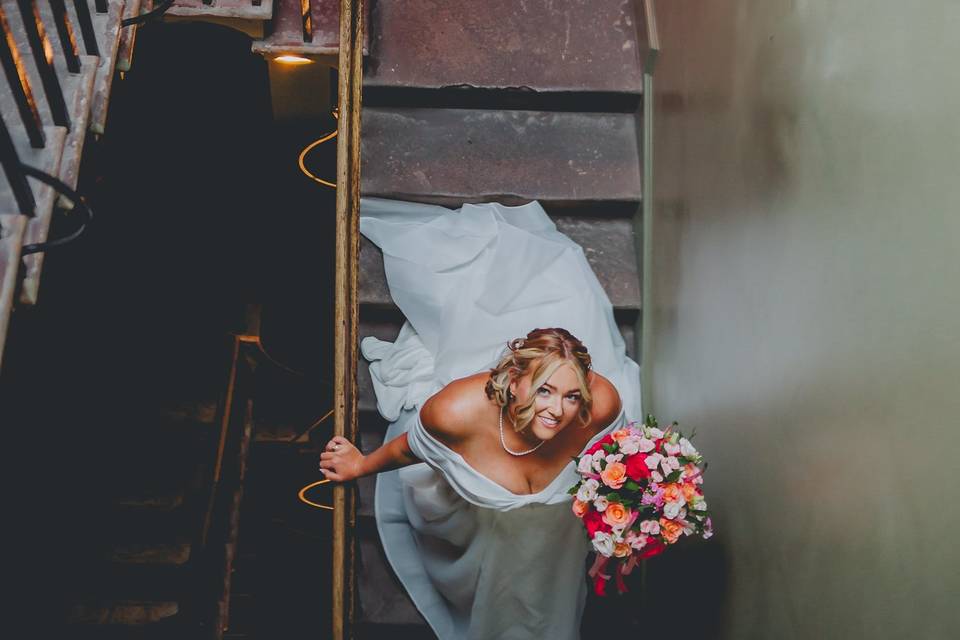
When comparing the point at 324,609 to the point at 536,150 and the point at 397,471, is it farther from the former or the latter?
the point at 536,150

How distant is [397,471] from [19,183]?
2.05m

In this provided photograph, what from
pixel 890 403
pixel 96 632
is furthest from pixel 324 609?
pixel 890 403

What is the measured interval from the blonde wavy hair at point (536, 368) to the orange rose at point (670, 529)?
0.48m

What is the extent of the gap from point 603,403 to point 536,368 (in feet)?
1.54

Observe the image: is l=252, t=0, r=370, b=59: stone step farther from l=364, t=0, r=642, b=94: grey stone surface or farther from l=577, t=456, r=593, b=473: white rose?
l=577, t=456, r=593, b=473: white rose

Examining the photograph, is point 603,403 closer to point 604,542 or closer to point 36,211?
point 604,542

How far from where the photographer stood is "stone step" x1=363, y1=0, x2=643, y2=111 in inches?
170

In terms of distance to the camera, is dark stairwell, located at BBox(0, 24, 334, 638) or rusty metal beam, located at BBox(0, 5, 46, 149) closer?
rusty metal beam, located at BBox(0, 5, 46, 149)

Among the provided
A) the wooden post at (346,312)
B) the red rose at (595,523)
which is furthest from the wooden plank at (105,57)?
the red rose at (595,523)

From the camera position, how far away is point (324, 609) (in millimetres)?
6465

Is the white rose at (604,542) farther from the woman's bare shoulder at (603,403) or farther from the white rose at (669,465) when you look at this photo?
the woman's bare shoulder at (603,403)

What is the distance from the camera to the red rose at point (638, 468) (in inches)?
113

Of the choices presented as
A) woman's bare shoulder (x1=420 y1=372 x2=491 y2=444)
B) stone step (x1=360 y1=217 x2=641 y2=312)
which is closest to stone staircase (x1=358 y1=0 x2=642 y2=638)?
stone step (x1=360 y1=217 x2=641 y2=312)

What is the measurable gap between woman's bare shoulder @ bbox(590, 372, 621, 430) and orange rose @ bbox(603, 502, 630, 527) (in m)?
0.53
